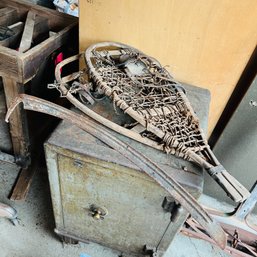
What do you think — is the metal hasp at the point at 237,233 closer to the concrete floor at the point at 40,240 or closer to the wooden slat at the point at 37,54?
the concrete floor at the point at 40,240

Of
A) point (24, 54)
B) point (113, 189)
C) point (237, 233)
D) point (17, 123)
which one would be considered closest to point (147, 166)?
point (113, 189)

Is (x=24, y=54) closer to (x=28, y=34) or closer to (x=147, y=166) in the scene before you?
(x=28, y=34)

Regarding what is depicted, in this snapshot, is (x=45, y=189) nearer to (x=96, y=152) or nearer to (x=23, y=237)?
(x=23, y=237)

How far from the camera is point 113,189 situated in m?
0.81

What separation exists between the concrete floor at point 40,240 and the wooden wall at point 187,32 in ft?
2.58

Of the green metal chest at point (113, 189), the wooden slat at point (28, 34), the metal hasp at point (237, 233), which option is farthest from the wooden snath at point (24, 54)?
the metal hasp at point (237, 233)

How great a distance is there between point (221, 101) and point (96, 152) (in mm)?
716

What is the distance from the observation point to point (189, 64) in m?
1.08

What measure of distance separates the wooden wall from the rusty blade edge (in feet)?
1.55

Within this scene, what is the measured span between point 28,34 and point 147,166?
0.79 meters

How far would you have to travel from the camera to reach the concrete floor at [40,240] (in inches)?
47.2

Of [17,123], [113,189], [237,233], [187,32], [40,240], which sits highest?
[187,32]

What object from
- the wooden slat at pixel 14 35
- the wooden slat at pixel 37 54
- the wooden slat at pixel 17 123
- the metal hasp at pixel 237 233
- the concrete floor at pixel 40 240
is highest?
the wooden slat at pixel 37 54

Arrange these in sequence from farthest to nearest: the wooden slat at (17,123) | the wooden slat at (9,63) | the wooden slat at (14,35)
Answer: the wooden slat at (14,35) → the wooden slat at (17,123) → the wooden slat at (9,63)
